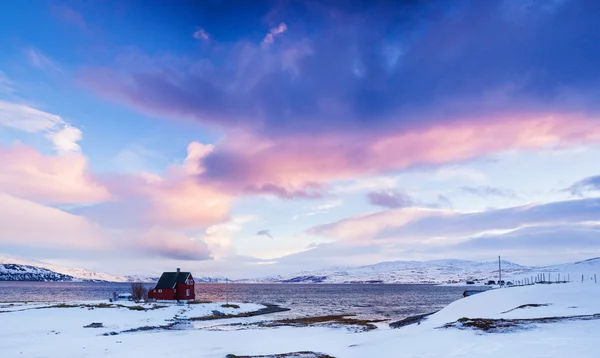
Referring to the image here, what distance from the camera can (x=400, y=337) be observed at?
107 ft

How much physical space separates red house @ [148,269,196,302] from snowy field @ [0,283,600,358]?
3614 centimetres

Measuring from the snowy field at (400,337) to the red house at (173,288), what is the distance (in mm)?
36139

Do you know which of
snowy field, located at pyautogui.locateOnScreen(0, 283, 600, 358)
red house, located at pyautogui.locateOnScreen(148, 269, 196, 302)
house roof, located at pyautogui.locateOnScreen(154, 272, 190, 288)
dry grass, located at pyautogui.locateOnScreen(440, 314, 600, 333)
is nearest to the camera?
snowy field, located at pyautogui.locateOnScreen(0, 283, 600, 358)

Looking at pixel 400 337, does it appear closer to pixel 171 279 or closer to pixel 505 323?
pixel 505 323

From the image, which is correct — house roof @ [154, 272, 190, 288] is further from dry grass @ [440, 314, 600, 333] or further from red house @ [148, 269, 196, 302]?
dry grass @ [440, 314, 600, 333]

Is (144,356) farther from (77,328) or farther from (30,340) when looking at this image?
(77,328)

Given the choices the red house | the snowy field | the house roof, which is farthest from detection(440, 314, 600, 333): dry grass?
the house roof

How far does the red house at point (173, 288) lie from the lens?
91.0m

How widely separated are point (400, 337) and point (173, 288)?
69249 mm

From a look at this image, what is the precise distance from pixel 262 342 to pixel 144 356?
10.2 metres

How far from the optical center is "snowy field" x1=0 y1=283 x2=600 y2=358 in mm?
25203

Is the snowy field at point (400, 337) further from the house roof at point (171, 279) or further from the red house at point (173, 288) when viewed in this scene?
the house roof at point (171, 279)

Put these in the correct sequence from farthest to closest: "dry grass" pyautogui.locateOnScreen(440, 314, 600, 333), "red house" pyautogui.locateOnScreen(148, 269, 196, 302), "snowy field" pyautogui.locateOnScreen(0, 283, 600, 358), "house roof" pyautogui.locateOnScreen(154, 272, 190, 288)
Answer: "house roof" pyautogui.locateOnScreen(154, 272, 190, 288) < "red house" pyautogui.locateOnScreen(148, 269, 196, 302) < "dry grass" pyautogui.locateOnScreen(440, 314, 600, 333) < "snowy field" pyautogui.locateOnScreen(0, 283, 600, 358)

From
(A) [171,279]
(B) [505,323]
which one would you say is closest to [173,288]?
(A) [171,279]
